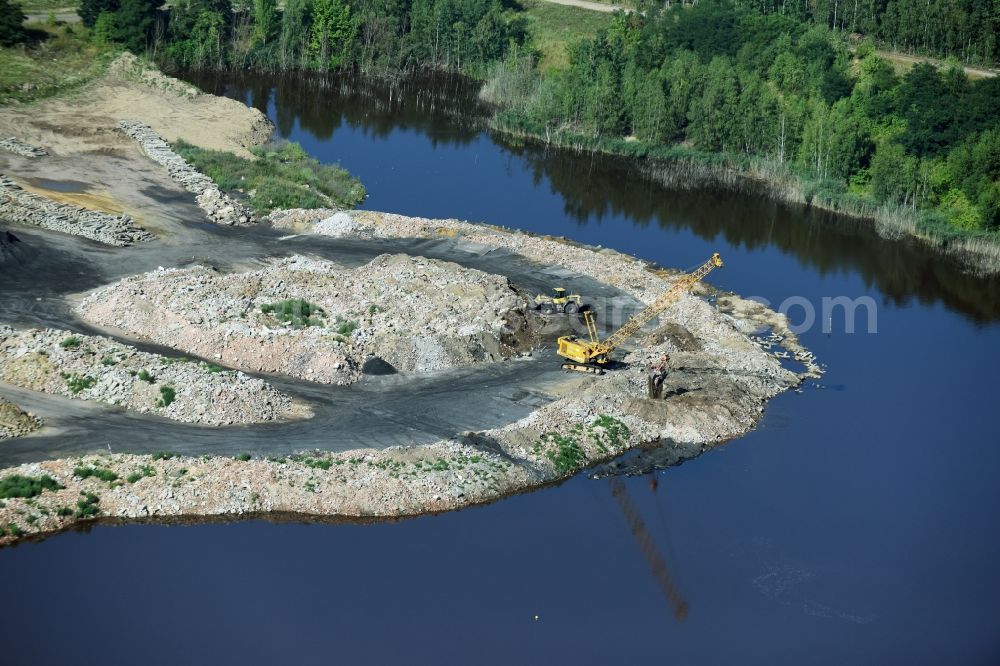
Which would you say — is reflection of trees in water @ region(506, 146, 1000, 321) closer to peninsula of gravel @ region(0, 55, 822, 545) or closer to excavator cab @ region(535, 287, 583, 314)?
peninsula of gravel @ region(0, 55, 822, 545)

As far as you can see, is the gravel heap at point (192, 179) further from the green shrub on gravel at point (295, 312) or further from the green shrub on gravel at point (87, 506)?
the green shrub on gravel at point (87, 506)

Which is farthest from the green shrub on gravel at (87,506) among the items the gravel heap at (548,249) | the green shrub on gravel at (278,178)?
the green shrub on gravel at (278,178)

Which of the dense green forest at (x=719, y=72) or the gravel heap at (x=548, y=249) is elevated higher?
the dense green forest at (x=719, y=72)

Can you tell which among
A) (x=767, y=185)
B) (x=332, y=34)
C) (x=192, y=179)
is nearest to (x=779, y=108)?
(x=767, y=185)

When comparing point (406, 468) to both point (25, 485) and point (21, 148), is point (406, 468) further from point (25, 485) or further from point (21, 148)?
point (21, 148)

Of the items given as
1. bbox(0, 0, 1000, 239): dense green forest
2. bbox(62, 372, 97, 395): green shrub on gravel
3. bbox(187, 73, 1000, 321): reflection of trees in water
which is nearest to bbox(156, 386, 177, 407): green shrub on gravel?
bbox(62, 372, 97, 395): green shrub on gravel

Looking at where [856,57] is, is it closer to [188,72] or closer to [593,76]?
[593,76]
